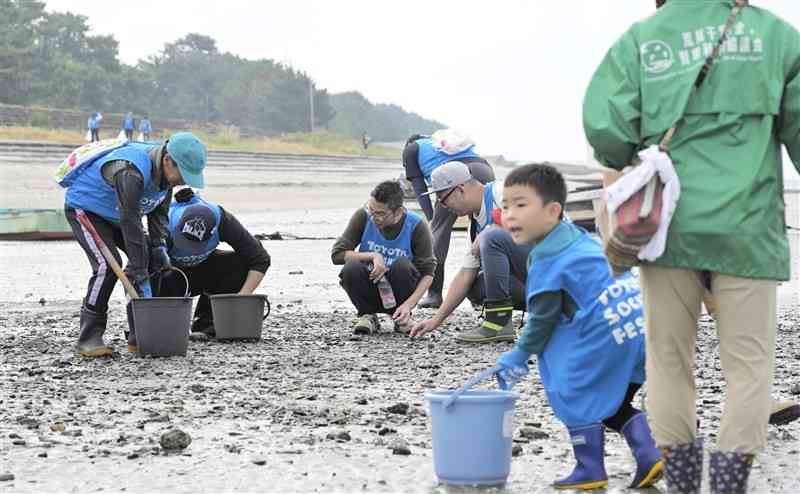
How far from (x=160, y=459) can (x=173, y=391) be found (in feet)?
5.78

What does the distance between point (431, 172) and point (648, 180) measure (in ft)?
22.7

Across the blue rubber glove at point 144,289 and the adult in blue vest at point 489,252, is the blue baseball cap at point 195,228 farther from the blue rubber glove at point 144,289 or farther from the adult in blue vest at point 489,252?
the adult in blue vest at point 489,252

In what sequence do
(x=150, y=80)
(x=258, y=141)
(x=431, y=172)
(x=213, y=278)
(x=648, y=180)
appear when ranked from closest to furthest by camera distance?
1. (x=648, y=180)
2. (x=213, y=278)
3. (x=431, y=172)
4. (x=258, y=141)
5. (x=150, y=80)

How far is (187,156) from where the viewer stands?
25.3 ft

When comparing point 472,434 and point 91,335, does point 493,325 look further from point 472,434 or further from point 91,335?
point 472,434

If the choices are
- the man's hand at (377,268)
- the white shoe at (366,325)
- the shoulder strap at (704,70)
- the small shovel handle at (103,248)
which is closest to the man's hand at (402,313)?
the man's hand at (377,268)

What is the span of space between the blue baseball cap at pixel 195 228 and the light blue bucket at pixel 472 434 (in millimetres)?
4614

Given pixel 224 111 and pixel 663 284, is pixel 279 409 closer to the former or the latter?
pixel 663 284

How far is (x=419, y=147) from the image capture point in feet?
36.4

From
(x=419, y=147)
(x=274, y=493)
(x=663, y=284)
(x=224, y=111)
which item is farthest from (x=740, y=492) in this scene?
(x=224, y=111)

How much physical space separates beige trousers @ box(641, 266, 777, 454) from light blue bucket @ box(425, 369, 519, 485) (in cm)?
60

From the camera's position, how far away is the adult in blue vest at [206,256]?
877cm

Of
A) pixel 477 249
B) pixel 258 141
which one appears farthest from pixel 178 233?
pixel 258 141

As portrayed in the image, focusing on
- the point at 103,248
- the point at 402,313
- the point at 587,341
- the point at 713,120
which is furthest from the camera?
the point at 402,313
